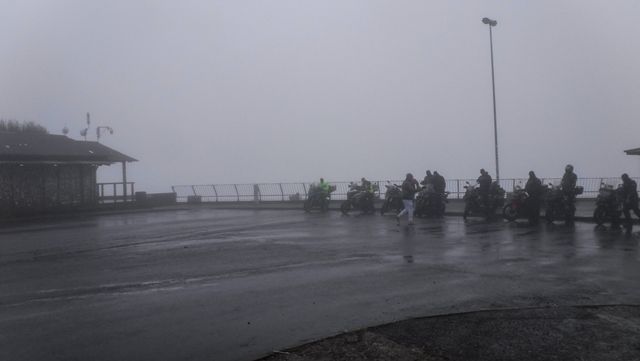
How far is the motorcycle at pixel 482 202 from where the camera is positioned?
71.5 feet

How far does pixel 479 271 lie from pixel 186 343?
561 cm

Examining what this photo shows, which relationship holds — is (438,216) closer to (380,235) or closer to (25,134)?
(380,235)

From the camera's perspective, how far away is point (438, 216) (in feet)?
77.3

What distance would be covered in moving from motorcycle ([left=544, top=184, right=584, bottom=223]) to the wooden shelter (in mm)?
25115

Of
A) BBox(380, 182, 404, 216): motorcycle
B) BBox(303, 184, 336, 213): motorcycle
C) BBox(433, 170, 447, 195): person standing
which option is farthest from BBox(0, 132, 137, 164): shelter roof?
BBox(433, 170, 447, 195): person standing

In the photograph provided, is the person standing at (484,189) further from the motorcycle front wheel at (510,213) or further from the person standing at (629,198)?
the person standing at (629,198)

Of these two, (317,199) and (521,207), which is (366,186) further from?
(521,207)

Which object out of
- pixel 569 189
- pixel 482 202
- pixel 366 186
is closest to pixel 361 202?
pixel 366 186

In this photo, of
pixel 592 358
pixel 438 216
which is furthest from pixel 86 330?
pixel 438 216

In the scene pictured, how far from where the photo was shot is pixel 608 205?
60.5 feet

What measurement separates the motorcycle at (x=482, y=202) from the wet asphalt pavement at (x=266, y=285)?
472 cm

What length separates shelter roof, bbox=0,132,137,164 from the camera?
1325 inches

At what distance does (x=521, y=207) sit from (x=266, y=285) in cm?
1291

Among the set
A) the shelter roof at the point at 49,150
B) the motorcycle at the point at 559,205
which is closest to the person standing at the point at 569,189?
the motorcycle at the point at 559,205
